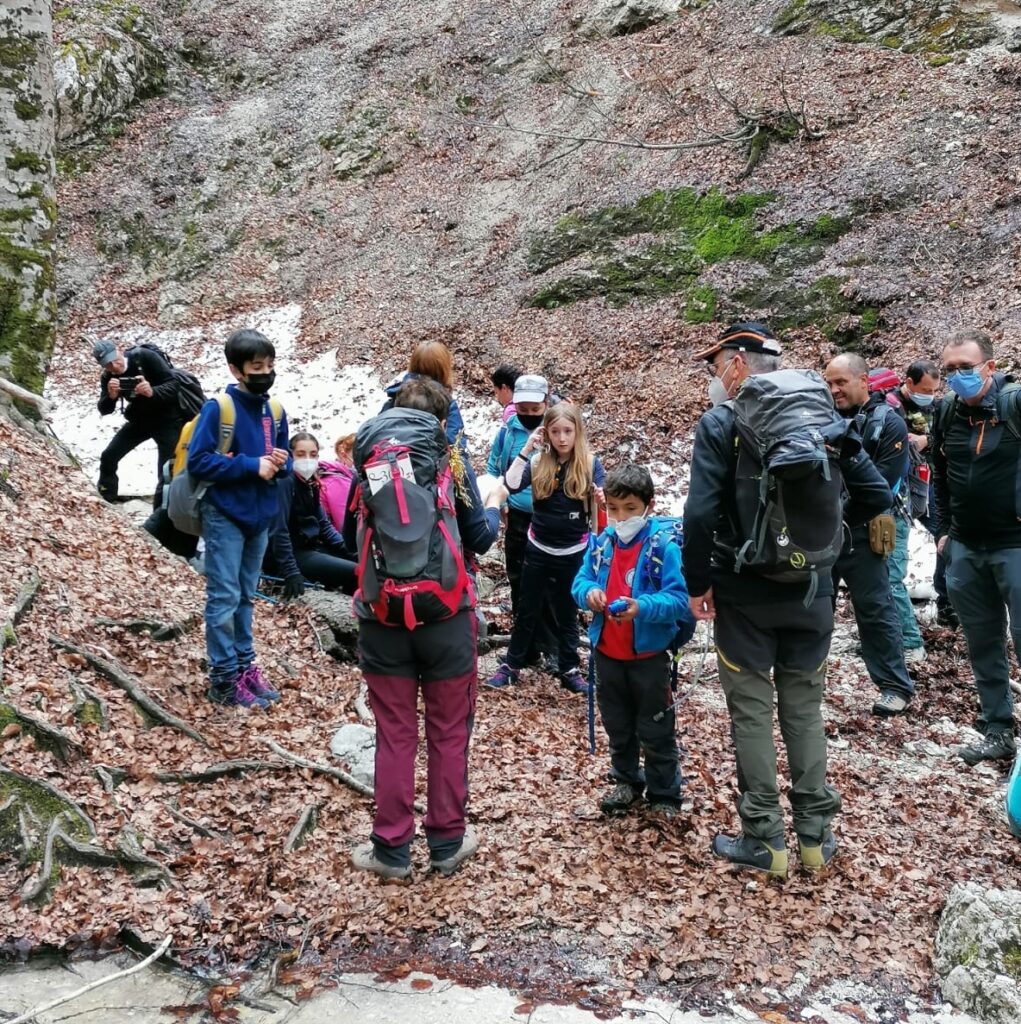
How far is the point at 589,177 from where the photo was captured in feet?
55.2

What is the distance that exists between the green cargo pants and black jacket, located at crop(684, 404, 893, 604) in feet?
0.25

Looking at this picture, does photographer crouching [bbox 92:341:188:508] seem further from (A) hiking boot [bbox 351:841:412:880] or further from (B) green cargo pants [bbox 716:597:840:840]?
(B) green cargo pants [bbox 716:597:840:840]

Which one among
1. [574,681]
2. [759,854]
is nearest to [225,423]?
[574,681]

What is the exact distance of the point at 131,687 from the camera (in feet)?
15.8

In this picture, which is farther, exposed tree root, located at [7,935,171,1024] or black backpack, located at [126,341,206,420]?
black backpack, located at [126,341,206,420]

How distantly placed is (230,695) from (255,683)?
7.1 inches

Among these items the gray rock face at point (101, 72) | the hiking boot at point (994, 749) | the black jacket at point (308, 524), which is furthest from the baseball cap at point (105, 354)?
the gray rock face at point (101, 72)

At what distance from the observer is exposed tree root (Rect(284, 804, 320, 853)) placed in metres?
4.14

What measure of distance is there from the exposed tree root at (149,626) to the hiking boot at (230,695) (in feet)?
2.06

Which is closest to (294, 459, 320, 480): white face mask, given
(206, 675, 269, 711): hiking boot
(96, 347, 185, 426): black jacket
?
(206, 675, 269, 711): hiking boot

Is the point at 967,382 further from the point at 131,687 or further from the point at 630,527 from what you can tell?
the point at 131,687

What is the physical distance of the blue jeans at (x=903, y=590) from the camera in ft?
23.4

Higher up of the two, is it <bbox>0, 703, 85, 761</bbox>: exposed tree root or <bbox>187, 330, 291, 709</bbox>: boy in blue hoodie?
<bbox>187, 330, 291, 709</bbox>: boy in blue hoodie

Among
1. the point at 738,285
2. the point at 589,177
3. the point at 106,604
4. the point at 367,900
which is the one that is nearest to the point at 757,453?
the point at 367,900
